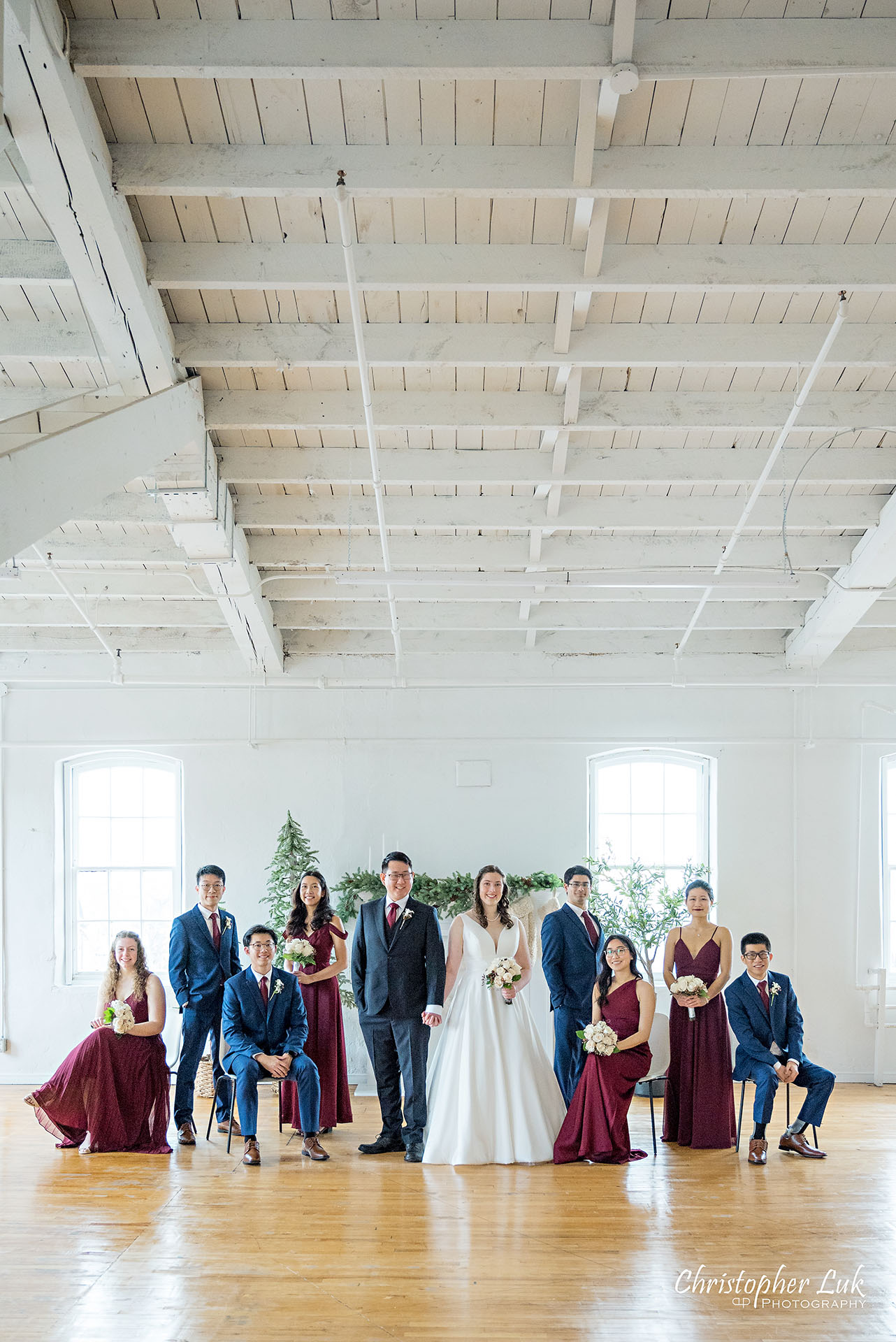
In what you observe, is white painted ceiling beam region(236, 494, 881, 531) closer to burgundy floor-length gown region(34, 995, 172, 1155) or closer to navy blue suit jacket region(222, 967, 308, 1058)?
navy blue suit jacket region(222, 967, 308, 1058)

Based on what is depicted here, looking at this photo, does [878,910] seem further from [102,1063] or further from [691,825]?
[102,1063]

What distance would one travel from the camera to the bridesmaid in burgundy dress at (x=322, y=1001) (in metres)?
6.92

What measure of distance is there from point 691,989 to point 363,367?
3.90m

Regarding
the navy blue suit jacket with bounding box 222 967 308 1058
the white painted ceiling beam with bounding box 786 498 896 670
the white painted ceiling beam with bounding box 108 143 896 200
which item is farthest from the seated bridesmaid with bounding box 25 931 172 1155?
the white painted ceiling beam with bounding box 786 498 896 670

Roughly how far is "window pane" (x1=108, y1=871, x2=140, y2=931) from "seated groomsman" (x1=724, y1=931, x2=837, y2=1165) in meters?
4.88

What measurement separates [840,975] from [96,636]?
6.41m

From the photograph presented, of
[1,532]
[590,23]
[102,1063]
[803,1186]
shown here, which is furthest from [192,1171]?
[590,23]

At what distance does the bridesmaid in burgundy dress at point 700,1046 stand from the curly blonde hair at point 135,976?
309 cm

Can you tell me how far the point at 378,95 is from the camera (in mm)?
4461

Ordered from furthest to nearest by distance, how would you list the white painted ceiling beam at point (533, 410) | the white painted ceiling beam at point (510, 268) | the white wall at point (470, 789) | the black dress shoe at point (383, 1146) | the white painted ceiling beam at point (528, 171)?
1. the white wall at point (470, 789)
2. the black dress shoe at point (383, 1146)
3. the white painted ceiling beam at point (533, 410)
4. the white painted ceiling beam at point (510, 268)
5. the white painted ceiling beam at point (528, 171)

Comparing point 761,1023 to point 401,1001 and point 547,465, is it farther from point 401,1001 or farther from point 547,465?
point 547,465

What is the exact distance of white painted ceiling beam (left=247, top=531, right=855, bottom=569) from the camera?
7824 mm

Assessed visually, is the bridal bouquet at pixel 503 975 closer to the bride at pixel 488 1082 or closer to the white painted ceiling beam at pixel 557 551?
the bride at pixel 488 1082

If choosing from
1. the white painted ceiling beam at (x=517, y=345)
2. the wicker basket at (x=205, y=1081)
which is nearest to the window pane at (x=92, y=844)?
the wicker basket at (x=205, y=1081)
